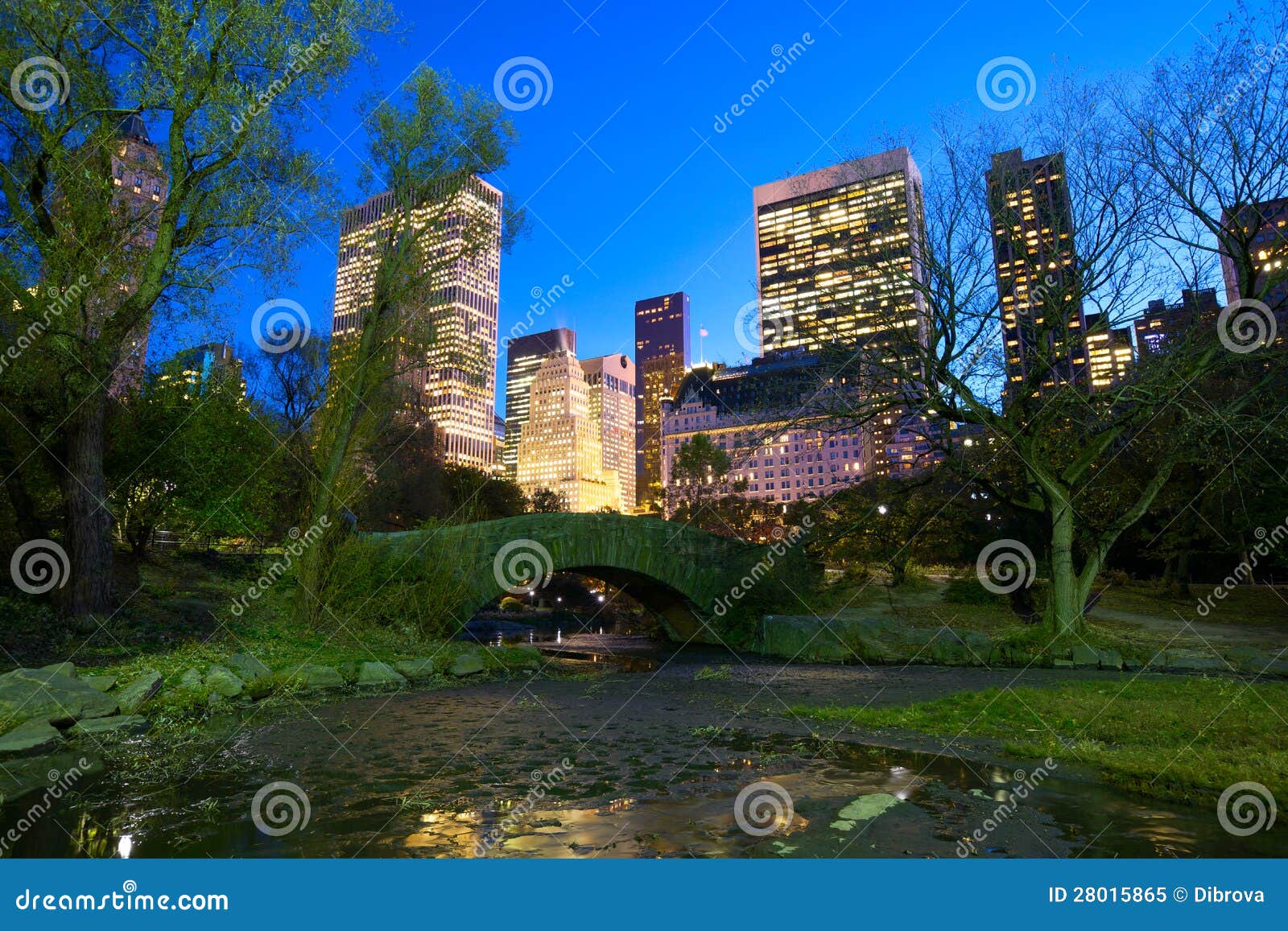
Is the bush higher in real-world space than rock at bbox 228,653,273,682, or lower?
higher

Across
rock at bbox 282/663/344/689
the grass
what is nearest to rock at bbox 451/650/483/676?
rock at bbox 282/663/344/689

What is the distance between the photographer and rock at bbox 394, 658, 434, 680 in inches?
486

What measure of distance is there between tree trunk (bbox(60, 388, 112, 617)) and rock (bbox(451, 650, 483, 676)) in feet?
19.9

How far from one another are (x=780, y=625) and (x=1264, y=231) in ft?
44.3

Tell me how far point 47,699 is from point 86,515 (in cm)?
635

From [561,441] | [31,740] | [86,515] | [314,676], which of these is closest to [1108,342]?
[314,676]

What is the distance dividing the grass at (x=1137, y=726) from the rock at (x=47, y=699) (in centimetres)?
786

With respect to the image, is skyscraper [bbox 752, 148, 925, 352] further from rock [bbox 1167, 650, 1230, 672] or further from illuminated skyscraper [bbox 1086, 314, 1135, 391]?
rock [bbox 1167, 650, 1230, 672]

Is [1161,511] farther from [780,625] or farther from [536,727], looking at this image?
[536,727]

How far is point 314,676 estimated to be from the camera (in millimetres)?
10750

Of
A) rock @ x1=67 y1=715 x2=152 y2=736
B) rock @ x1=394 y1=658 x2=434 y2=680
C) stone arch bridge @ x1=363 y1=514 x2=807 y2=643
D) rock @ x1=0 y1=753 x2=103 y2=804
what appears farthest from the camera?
stone arch bridge @ x1=363 y1=514 x2=807 y2=643

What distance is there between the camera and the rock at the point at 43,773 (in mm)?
5199

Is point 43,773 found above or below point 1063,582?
below

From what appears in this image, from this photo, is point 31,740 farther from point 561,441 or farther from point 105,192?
point 561,441
